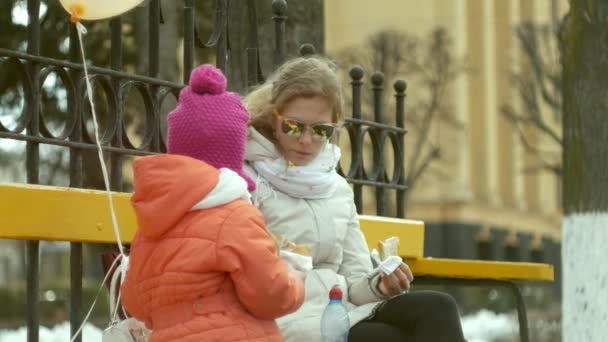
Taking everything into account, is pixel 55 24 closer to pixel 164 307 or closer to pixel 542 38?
pixel 164 307

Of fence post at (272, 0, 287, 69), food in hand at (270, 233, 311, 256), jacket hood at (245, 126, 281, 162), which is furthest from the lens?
fence post at (272, 0, 287, 69)

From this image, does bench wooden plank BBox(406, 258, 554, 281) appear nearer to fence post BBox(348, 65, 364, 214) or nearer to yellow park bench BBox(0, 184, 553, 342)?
fence post BBox(348, 65, 364, 214)

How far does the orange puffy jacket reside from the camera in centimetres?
416

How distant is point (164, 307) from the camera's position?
423cm

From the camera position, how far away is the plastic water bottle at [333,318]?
4.72 m

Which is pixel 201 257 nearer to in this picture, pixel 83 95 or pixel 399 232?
pixel 83 95

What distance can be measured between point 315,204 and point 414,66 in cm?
2371

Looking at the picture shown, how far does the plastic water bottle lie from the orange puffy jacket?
0.47 metres

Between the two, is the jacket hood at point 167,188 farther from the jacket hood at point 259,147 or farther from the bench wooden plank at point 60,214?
the jacket hood at point 259,147

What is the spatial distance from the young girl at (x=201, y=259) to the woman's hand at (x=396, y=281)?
0.65m

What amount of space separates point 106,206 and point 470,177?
3961cm

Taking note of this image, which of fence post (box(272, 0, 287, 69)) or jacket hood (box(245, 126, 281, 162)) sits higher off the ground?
fence post (box(272, 0, 287, 69))

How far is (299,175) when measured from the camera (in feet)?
16.2

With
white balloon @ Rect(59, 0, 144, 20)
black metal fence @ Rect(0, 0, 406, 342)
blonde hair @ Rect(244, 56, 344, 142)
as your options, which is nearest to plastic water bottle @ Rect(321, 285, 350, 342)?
blonde hair @ Rect(244, 56, 344, 142)
